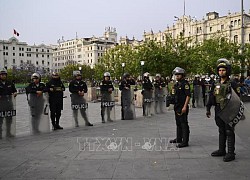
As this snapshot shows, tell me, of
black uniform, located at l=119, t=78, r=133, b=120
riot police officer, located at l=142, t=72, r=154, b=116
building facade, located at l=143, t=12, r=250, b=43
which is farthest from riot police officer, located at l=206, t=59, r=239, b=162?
building facade, located at l=143, t=12, r=250, b=43

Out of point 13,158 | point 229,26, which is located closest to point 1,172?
point 13,158

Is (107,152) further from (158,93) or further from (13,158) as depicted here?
(158,93)

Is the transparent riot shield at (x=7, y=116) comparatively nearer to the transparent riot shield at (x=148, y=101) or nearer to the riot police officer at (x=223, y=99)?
the riot police officer at (x=223, y=99)

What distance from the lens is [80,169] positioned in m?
4.70

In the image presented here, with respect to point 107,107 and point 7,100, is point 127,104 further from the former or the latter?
point 7,100

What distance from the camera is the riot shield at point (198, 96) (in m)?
15.5

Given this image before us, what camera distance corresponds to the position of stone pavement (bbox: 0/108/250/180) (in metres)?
4.43

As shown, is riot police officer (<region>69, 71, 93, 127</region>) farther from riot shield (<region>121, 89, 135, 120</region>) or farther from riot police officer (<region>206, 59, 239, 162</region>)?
riot police officer (<region>206, 59, 239, 162</region>)

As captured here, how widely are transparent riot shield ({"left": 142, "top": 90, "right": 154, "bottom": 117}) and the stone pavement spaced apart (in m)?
3.82

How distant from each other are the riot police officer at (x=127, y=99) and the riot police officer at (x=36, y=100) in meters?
3.52

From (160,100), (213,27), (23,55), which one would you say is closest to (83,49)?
(23,55)

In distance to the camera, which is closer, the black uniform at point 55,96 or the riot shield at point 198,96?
the black uniform at point 55,96

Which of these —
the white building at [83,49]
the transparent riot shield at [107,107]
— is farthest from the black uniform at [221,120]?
the white building at [83,49]

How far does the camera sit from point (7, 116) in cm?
765
